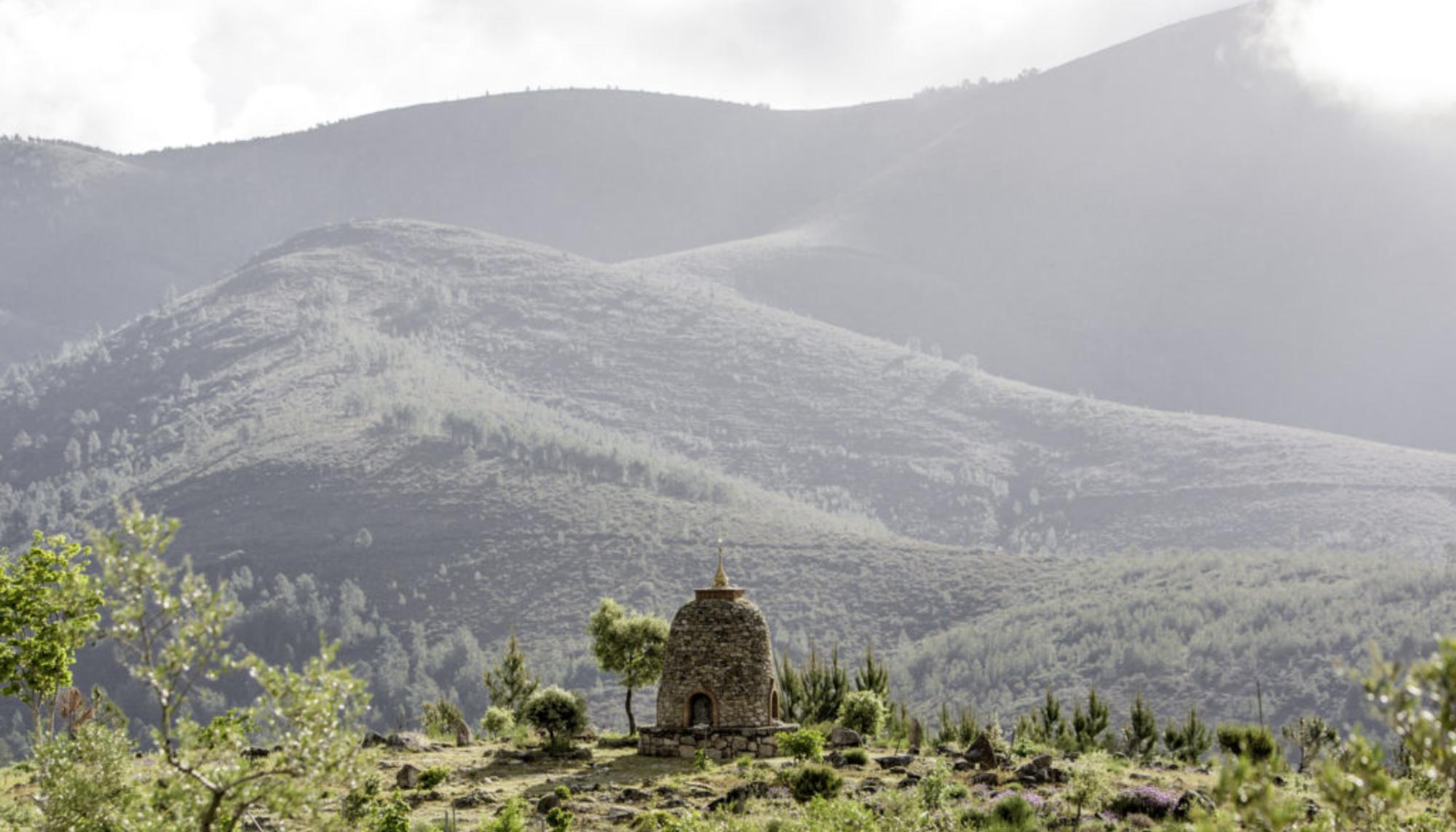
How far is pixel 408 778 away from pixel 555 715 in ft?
23.4

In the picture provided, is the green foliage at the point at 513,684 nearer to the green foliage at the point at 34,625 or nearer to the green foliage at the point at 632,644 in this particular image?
the green foliage at the point at 632,644

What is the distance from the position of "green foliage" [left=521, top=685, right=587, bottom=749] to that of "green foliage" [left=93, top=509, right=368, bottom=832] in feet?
90.5

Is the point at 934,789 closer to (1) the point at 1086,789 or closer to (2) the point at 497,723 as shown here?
(1) the point at 1086,789

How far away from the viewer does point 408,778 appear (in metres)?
35.1

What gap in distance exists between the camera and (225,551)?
156 metres

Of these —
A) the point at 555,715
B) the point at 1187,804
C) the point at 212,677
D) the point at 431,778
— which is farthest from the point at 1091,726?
the point at 212,677

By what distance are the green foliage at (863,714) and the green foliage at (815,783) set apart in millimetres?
13291

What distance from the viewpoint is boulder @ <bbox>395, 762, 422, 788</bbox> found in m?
34.8

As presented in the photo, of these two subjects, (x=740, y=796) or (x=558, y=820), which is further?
(x=740, y=796)

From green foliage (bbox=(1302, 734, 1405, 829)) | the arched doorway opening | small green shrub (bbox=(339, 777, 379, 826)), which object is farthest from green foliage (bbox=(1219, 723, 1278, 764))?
green foliage (bbox=(1302, 734, 1405, 829))

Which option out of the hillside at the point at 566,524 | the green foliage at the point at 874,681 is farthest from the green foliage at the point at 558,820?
the hillside at the point at 566,524

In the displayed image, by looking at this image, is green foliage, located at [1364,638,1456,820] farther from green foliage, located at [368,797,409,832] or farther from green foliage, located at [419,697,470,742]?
green foliage, located at [419,697,470,742]

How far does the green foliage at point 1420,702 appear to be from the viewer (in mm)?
10547

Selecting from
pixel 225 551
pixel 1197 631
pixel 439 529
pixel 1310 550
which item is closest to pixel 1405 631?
pixel 1197 631
